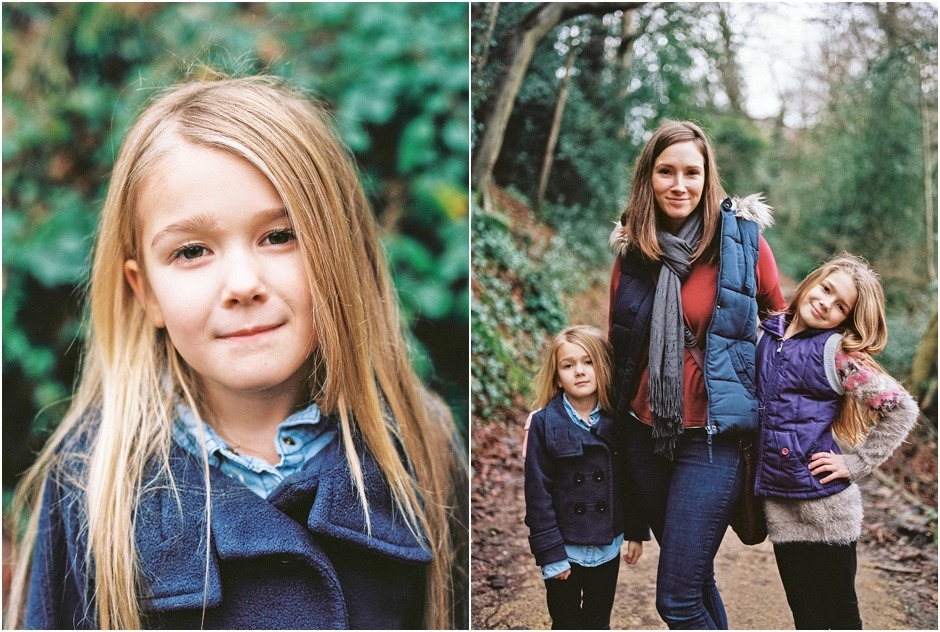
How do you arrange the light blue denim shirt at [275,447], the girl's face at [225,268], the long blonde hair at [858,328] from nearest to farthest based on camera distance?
the girl's face at [225,268] < the light blue denim shirt at [275,447] < the long blonde hair at [858,328]

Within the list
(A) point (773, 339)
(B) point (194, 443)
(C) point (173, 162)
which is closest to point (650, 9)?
(A) point (773, 339)

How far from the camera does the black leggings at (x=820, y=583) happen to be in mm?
2559

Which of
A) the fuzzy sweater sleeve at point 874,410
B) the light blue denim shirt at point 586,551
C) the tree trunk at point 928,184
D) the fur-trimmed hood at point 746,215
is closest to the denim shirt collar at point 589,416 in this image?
the light blue denim shirt at point 586,551

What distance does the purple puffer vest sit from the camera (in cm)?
252

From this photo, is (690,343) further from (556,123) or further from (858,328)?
(556,123)

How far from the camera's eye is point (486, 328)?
2.85m

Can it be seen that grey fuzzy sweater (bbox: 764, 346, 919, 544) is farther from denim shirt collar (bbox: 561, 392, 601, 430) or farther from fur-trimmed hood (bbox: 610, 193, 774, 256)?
denim shirt collar (bbox: 561, 392, 601, 430)

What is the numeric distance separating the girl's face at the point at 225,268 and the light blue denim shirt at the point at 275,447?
0.17m

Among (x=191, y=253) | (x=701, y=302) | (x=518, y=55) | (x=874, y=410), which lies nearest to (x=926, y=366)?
(x=874, y=410)

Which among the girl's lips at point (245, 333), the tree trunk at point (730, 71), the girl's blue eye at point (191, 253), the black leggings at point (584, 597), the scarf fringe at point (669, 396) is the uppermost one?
the tree trunk at point (730, 71)

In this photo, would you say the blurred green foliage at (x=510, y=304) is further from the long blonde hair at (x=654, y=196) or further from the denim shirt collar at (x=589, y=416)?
the long blonde hair at (x=654, y=196)

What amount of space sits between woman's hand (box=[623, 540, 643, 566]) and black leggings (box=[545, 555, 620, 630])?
0.14 ft

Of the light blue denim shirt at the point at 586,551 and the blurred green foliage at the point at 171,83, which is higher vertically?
the blurred green foliage at the point at 171,83

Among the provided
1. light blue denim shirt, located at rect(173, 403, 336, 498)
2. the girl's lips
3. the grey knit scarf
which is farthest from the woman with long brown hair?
the girl's lips
